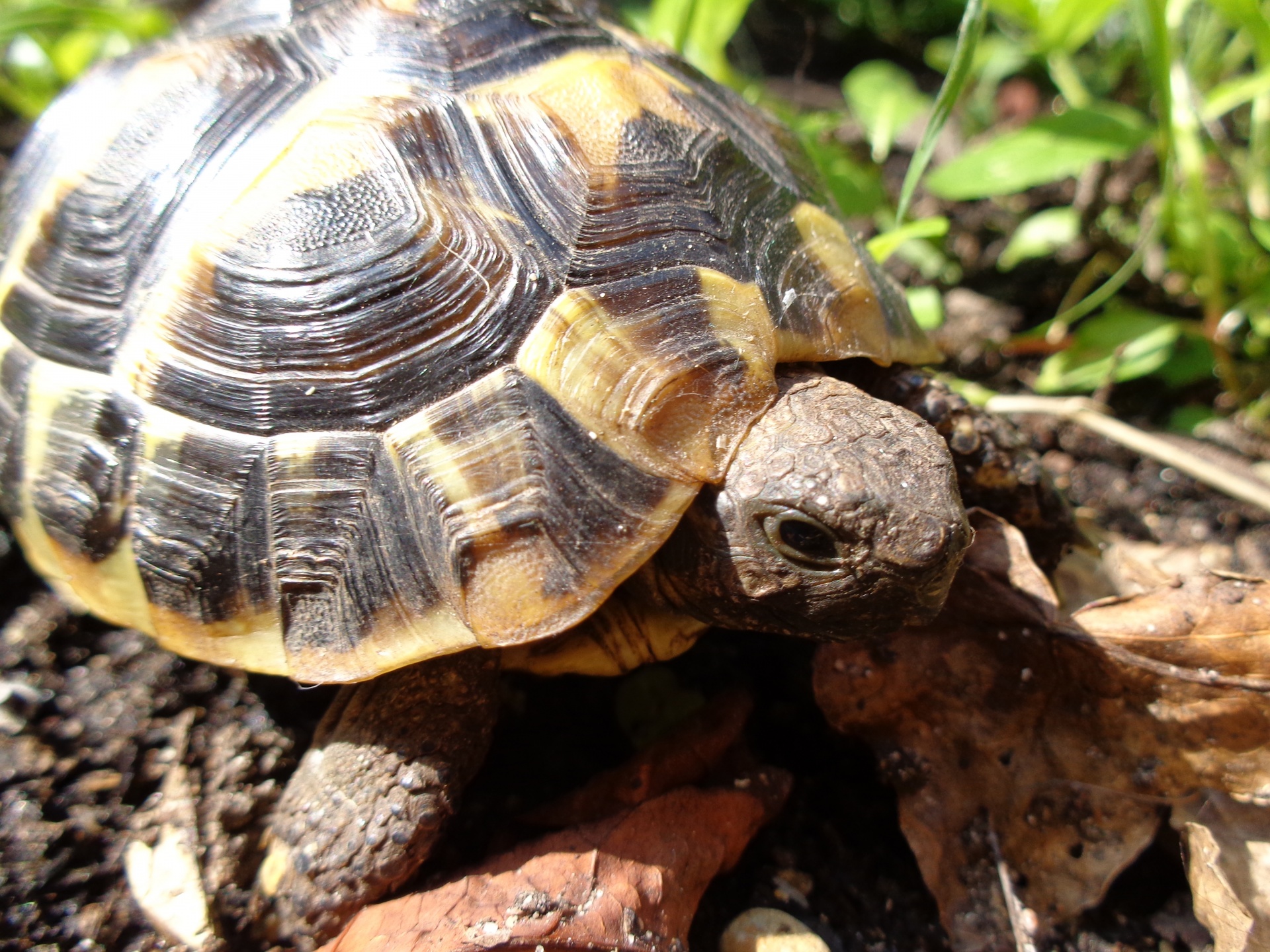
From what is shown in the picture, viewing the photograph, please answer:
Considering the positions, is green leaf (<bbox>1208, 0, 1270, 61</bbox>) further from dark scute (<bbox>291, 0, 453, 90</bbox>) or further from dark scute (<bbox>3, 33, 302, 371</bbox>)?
dark scute (<bbox>3, 33, 302, 371</bbox>)

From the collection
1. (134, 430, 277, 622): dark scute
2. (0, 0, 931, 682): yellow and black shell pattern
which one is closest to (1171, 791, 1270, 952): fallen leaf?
(0, 0, 931, 682): yellow and black shell pattern

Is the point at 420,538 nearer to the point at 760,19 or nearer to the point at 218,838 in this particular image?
the point at 218,838

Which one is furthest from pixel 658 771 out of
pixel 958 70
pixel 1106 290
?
pixel 1106 290

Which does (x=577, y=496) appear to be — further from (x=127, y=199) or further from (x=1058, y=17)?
(x=1058, y=17)

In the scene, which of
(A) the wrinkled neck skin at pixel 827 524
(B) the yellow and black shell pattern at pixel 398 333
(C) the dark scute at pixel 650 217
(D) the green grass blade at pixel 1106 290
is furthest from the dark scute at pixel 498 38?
(D) the green grass blade at pixel 1106 290

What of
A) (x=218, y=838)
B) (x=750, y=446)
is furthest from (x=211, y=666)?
(x=750, y=446)

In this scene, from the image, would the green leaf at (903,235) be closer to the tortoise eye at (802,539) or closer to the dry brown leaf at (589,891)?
the tortoise eye at (802,539)
